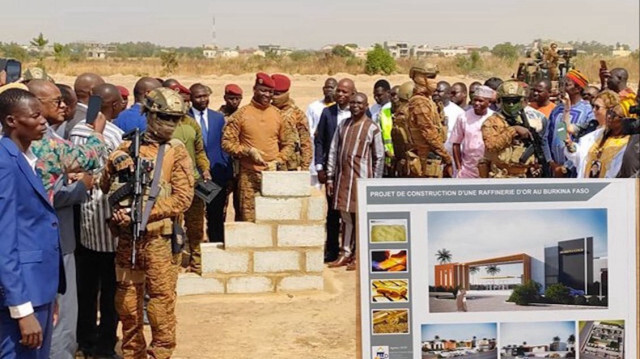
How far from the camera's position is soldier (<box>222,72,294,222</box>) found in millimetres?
8086

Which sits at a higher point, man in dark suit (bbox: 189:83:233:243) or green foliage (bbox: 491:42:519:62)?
green foliage (bbox: 491:42:519:62)

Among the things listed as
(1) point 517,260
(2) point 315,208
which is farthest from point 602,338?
(2) point 315,208

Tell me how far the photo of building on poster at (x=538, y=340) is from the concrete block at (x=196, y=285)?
14.0 ft

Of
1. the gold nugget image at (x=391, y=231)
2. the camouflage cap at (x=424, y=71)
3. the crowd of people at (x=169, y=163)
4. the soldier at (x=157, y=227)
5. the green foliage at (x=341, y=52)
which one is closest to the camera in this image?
the gold nugget image at (x=391, y=231)

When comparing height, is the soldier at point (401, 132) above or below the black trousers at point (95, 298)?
above

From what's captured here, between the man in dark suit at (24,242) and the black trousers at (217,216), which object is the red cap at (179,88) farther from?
the man in dark suit at (24,242)

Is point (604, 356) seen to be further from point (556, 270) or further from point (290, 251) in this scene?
point (290, 251)

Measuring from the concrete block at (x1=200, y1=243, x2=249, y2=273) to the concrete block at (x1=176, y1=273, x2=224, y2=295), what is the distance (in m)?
0.09

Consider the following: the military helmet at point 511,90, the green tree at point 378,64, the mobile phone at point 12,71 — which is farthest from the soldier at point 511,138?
the green tree at point 378,64

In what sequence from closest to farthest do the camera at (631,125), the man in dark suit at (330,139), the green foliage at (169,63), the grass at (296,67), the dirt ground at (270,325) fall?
the camera at (631,125) → the dirt ground at (270,325) → the man in dark suit at (330,139) → the grass at (296,67) → the green foliage at (169,63)

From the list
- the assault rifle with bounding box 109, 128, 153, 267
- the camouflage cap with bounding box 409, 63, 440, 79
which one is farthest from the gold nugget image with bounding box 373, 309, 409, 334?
the camouflage cap with bounding box 409, 63, 440, 79

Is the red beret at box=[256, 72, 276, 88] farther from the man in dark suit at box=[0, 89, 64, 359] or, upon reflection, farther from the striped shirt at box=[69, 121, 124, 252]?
the man in dark suit at box=[0, 89, 64, 359]

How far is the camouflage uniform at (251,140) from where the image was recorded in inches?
319

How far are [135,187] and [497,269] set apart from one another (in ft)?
7.51
